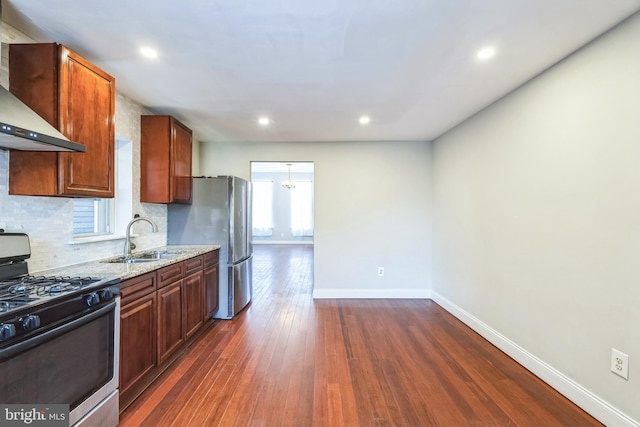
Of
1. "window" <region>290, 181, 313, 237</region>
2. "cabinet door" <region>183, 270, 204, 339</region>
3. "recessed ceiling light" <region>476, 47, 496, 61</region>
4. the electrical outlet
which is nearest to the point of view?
the electrical outlet

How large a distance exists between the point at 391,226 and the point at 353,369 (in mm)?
2430

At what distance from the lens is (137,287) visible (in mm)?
1951

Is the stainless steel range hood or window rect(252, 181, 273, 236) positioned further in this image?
window rect(252, 181, 273, 236)

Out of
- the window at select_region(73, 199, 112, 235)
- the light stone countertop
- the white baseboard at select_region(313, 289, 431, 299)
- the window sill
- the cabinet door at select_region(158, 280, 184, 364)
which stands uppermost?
the window at select_region(73, 199, 112, 235)

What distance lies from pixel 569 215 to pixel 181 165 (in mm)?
3608

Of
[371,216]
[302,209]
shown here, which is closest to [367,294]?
[371,216]

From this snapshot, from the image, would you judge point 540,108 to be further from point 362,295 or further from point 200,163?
point 200,163

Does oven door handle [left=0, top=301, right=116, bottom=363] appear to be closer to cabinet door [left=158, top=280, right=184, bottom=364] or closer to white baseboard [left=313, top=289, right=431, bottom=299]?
cabinet door [left=158, top=280, right=184, bottom=364]

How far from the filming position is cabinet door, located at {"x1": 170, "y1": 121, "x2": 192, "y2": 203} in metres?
3.08

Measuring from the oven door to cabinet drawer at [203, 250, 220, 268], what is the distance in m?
1.40

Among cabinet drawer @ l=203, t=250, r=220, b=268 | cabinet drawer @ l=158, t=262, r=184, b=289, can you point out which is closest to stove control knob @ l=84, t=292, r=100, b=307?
cabinet drawer @ l=158, t=262, r=184, b=289

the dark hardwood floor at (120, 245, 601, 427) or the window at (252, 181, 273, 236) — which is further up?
the window at (252, 181, 273, 236)

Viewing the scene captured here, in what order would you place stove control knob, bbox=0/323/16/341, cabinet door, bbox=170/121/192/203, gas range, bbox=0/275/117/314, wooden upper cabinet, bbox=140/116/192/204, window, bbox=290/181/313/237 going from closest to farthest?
stove control knob, bbox=0/323/16/341
gas range, bbox=0/275/117/314
wooden upper cabinet, bbox=140/116/192/204
cabinet door, bbox=170/121/192/203
window, bbox=290/181/313/237

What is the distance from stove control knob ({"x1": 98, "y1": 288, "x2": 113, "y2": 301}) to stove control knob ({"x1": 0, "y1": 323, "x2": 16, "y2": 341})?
1.40 feet
